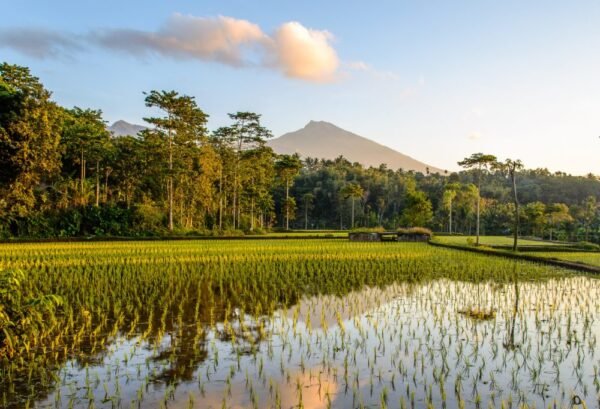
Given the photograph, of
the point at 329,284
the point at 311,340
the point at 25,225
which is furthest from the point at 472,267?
the point at 25,225

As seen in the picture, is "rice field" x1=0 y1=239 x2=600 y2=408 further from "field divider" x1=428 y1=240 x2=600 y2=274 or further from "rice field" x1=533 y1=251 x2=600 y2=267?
"rice field" x1=533 y1=251 x2=600 y2=267

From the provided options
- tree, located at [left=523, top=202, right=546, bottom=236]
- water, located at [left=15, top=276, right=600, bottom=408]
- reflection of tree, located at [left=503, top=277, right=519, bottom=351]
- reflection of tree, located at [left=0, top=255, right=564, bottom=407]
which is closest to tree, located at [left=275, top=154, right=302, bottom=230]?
tree, located at [left=523, top=202, right=546, bottom=236]

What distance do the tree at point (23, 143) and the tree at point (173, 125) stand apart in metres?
8.36

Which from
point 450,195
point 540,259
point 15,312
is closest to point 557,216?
point 450,195

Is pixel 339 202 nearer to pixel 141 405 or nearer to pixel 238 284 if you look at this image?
pixel 238 284

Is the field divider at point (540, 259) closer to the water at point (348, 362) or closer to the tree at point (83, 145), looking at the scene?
the water at point (348, 362)

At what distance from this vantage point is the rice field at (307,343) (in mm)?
5305

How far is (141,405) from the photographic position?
16.4 feet

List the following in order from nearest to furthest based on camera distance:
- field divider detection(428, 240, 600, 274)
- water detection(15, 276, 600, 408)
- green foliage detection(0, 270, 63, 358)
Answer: water detection(15, 276, 600, 408), green foliage detection(0, 270, 63, 358), field divider detection(428, 240, 600, 274)

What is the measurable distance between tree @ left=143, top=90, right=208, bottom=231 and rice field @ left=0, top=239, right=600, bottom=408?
2553cm

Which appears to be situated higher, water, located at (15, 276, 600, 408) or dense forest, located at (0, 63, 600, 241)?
dense forest, located at (0, 63, 600, 241)

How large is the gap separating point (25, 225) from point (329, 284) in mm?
28665

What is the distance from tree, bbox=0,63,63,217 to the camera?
30734mm

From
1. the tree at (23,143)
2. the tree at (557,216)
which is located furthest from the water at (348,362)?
the tree at (557,216)
